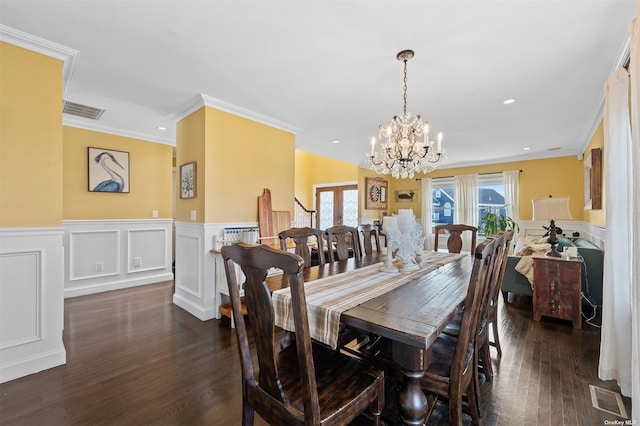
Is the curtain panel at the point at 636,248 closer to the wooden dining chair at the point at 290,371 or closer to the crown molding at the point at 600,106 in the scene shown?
the crown molding at the point at 600,106

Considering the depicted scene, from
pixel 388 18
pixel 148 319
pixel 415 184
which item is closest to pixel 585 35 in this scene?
pixel 388 18

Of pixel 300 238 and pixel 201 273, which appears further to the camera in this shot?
pixel 201 273

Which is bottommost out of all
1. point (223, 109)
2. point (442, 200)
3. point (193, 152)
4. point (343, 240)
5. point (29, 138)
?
point (343, 240)

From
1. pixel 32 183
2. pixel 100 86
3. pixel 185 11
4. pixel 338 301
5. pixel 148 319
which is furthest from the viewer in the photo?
pixel 148 319

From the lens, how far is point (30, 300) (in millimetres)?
2090

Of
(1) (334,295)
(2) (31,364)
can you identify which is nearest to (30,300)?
(2) (31,364)

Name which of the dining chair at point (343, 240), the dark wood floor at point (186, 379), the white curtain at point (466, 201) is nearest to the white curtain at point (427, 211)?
the white curtain at point (466, 201)

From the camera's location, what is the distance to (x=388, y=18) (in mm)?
1810

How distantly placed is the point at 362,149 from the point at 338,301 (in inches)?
178

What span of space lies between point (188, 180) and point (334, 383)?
2.99 meters

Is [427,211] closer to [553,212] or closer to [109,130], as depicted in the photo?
[553,212]

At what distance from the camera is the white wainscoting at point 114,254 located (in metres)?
3.79

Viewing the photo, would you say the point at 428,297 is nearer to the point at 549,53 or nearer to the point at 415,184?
the point at 549,53

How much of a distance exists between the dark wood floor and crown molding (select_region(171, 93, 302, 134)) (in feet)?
8.00
